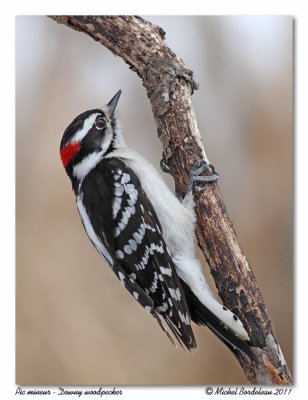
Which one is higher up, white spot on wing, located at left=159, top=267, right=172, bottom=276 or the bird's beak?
the bird's beak

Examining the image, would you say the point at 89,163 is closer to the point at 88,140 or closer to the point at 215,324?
the point at 88,140

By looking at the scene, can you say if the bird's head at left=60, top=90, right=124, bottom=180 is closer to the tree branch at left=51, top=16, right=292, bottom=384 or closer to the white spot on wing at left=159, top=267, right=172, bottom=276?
the tree branch at left=51, top=16, right=292, bottom=384

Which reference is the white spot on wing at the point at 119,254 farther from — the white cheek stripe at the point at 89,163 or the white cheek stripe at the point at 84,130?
the white cheek stripe at the point at 84,130

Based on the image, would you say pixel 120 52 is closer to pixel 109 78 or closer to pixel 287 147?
pixel 109 78

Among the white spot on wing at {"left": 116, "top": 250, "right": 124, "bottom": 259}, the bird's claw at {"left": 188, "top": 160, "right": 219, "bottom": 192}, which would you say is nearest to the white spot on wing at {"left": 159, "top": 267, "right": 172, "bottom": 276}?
the white spot on wing at {"left": 116, "top": 250, "right": 124, "bottom": 259}

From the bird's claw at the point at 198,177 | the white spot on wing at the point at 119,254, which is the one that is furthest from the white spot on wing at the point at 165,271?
the bird's claw at the point at 198,177
